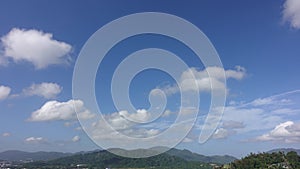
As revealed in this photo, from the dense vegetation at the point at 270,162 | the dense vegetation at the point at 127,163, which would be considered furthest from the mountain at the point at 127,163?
the dense vegetation at the point at 270,162

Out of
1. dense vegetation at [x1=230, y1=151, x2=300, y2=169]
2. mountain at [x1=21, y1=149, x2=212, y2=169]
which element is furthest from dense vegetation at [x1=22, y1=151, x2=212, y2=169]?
dense vegetation at [x1=230, y1=151, x2=300, y2=169]

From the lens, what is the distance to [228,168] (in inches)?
2179

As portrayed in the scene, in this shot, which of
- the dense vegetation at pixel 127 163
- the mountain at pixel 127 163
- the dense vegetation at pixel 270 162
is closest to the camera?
the dense vegetation at pixel 270 162

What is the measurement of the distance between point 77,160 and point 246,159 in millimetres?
108573

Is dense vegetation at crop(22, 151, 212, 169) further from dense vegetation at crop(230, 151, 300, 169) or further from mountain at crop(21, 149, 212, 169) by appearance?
dense vegetation at crop(230, 151, 300, 169)

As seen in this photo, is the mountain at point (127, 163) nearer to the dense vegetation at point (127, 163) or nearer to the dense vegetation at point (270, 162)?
the dense vegetation at point (127, 163)

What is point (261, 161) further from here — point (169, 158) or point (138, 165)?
point (169, 158)

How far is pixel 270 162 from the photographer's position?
51.6 m

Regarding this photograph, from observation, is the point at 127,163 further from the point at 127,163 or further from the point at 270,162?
the point at 270,162

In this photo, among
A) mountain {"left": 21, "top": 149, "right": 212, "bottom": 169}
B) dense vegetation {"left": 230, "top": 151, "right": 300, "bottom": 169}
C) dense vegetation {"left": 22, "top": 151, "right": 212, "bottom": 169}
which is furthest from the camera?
mountain {"left": 21, "top": 149, "right": 212, "bottom": 169}

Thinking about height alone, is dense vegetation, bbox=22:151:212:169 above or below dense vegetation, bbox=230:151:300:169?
above

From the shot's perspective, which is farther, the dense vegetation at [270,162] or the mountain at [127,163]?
the mountain at [127,163]

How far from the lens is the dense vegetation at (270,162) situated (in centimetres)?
4987

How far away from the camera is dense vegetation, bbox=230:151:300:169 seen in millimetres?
49869
